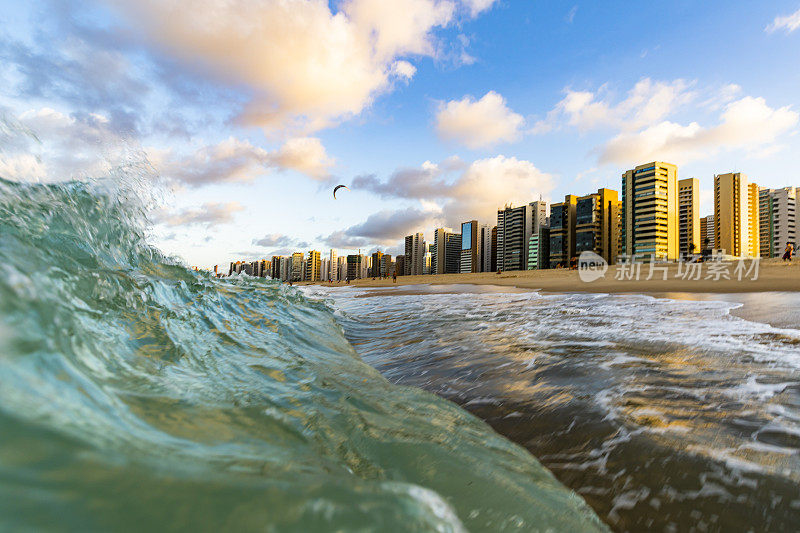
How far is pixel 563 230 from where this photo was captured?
96.2 m

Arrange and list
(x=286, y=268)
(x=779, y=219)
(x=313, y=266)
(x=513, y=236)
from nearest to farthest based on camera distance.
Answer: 1. (x=779, y=219)
2. (x=513, y=236)
3. (x=313, y=266)
4. (x=286, y=268)

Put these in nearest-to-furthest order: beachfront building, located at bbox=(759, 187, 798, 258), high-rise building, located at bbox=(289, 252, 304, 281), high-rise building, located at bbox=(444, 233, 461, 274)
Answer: beachfront building, located at bbox=(759, 187, 798, 258) → high-rise building, located at bbox=(444, 233, 461, 274) → high-rise building, located at bbox=(289, 252, 304, 281)

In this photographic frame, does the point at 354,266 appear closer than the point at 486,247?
No

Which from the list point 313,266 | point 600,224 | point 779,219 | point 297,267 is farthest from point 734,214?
point 297,267

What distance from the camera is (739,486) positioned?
1611 mm

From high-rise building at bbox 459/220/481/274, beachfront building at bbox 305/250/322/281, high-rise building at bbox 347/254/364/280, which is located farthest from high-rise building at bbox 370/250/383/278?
high-rise building at bbox 459/220/481/274

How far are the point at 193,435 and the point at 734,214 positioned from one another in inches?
4167

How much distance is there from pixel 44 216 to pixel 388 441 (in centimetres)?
389

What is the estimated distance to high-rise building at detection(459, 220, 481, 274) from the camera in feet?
452

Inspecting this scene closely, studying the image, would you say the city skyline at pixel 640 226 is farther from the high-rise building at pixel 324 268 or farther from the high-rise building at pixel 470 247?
the high-rise building at pixel 324 268

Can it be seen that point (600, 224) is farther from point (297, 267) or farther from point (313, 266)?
point (297, 267)

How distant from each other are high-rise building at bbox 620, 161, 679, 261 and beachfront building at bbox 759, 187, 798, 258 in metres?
46.4

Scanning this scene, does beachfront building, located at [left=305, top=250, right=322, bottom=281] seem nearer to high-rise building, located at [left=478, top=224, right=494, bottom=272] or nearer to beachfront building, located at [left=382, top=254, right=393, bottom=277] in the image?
beachfront building, located at [left=382, top=254, right=393, bottom=277]

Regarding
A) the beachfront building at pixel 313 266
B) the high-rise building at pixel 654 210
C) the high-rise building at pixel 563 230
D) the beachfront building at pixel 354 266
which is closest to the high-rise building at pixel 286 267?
the beachfront building at pixel 313 266
